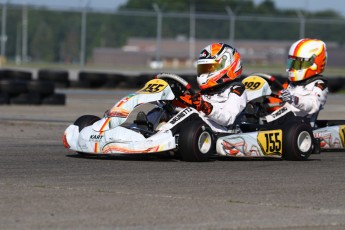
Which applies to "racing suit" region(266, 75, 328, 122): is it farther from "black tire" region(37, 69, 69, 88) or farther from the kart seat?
"black tire" region(37, 69, 69, 88)

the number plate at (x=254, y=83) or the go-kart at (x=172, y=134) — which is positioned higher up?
the number plate at (x=254, y=83)

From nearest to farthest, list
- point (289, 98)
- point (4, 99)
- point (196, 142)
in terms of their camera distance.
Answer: point (196, 142) < point (289, 98) < point (4, 99)

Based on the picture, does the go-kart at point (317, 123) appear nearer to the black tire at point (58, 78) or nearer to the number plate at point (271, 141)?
the number plate at point (271, 141)

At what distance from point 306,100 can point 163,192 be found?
4.39 meters

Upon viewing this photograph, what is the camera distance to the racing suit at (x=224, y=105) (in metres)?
10.2

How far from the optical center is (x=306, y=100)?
1140 centimetres

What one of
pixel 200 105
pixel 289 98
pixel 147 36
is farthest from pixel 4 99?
pixel 147 36

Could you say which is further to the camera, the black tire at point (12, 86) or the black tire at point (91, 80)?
the black tire at point (91, 80)

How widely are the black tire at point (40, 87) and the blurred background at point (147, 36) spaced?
2036 centimetres

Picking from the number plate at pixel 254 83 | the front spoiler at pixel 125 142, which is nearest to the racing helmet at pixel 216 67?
the number plate at pixel 254 83

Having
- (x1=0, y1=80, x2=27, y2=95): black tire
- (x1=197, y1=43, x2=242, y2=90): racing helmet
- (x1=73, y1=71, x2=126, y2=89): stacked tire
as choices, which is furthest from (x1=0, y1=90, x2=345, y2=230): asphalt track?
(x1=73, y1=71, x2=126, y2=89): stacked tire

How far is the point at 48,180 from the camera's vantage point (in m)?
7.93

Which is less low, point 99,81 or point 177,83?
point 177,83

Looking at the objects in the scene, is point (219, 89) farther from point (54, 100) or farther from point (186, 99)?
point (54, 100)
